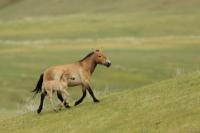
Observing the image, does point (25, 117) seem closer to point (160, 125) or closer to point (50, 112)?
point (50, 112)

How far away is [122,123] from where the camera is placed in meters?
16.4

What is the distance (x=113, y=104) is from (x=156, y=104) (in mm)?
1837

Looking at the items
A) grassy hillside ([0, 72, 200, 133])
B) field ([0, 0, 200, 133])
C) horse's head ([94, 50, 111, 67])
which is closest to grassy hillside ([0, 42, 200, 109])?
field ([0, 0, 200, 133])

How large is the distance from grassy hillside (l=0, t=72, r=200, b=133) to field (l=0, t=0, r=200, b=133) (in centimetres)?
2

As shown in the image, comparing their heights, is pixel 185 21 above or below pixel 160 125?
below

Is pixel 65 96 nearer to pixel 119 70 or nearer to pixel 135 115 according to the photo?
pixel 135 115

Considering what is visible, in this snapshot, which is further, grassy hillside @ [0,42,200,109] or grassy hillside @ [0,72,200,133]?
grassy hillside @ [0,42,200,109]

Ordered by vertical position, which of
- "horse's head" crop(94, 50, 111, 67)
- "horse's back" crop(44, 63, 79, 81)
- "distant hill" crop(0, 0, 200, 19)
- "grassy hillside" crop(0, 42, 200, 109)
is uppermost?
"horse's head" crop(94, 50, 111, 67)

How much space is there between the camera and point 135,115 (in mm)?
16766

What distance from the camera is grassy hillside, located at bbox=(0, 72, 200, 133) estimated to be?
15188mm

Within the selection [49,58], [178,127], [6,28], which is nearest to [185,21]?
[6,28]

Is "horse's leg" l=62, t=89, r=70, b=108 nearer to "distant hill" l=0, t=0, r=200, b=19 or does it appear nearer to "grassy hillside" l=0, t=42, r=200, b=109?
"grassy hillside" l=0, t=42, r=200, b=109

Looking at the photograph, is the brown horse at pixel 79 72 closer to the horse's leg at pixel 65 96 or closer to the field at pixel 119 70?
the horse's leg at pixel 65 96

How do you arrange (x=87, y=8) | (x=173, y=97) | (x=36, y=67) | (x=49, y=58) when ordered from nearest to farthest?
(x=173, y=97) < (x=36, y=67) < (x=49, y=58) < (x=87, y=8)
